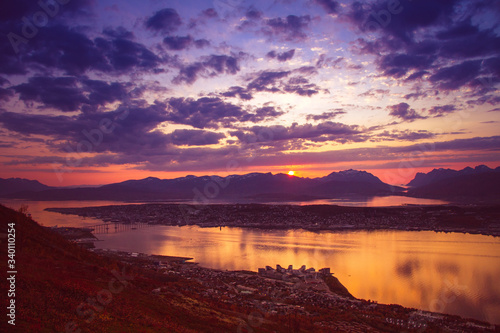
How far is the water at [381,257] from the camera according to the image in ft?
77.3

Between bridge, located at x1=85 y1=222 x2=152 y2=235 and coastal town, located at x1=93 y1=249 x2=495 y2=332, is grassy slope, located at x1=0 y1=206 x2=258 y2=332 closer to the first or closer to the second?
coastal town, located at x1=93 y1=249 x2=495 y2=332

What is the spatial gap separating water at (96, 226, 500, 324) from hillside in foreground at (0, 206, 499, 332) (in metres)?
4.06

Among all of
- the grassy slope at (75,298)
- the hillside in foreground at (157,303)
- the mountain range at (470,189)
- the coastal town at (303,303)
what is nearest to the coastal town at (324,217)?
the coastal town at (303,303)

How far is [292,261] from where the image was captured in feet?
115

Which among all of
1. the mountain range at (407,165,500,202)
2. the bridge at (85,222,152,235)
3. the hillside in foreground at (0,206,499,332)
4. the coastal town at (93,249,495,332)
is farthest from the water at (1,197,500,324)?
the mountain range at (407,165,500,202)

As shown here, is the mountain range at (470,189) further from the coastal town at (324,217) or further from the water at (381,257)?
the water at (381,257)

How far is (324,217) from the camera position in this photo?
74000mm

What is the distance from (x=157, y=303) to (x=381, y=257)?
30.6 metres

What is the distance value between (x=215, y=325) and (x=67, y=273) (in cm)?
554

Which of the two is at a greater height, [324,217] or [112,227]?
[324,217]

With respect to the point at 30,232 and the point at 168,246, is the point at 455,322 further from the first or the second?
the point at 168,246

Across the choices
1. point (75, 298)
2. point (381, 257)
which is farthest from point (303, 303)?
point (381, 257)

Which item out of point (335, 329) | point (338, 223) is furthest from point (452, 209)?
point (335, 329)

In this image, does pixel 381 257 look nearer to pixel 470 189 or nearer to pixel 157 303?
pixel 157 303
